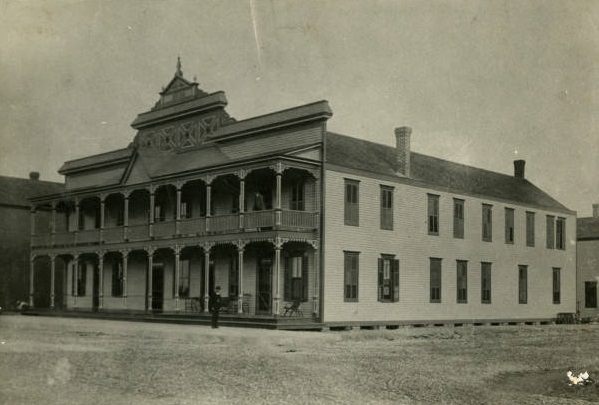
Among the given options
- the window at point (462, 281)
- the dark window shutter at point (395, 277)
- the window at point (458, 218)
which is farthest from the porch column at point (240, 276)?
the window at point (462, 281)

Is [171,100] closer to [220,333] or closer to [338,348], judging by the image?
[220,333]

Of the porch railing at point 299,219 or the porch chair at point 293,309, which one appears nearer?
the porch chair at point 293,309

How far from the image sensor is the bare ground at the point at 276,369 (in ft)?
35.0

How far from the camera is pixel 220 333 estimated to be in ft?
69.3

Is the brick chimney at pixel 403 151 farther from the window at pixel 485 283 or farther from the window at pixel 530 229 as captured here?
the window at pixel 530 229

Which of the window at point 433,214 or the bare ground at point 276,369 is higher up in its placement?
the window at point 433,214

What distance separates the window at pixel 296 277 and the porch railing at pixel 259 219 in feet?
6.33

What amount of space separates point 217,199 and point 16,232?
17494 mm

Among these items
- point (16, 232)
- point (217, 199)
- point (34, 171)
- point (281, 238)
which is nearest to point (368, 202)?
point (281, 238)

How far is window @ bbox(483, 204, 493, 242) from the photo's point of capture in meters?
34.6

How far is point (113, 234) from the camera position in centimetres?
3341

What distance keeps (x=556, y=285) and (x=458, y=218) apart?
31.6 ft

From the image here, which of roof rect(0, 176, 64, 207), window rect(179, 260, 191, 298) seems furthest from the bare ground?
roof rect(0, 176, 64, 207)

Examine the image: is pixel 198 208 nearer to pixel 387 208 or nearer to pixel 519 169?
pixel 387 208
